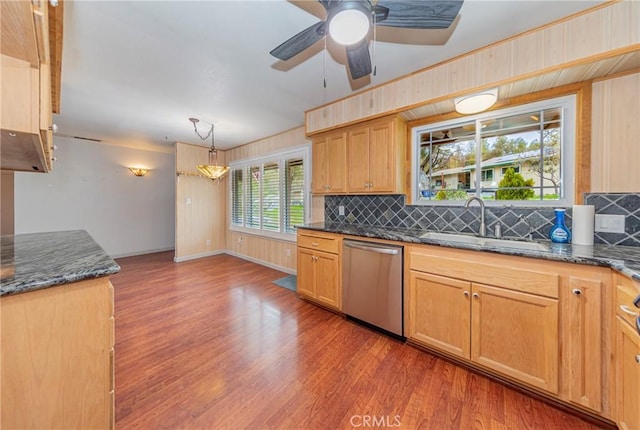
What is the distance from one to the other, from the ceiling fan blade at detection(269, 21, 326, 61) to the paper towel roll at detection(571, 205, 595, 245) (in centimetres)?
213

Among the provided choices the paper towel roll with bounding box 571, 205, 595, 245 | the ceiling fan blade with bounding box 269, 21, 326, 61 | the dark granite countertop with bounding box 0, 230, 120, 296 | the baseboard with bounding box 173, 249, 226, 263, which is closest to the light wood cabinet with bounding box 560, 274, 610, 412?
the paper towel roll with bounding box 571, 205, 595, 245

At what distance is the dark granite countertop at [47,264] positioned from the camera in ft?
3.03

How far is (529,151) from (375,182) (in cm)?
136

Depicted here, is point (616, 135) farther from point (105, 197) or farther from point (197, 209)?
point (105, 197)

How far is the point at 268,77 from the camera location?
7.87ft

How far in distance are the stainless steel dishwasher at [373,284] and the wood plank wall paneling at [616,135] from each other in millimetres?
1522

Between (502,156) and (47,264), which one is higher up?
(502,156)

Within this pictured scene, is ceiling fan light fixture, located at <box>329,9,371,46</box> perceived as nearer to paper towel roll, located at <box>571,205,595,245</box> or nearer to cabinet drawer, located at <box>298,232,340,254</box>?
cabinet drawer, located at <box>298,232,340,254</box>

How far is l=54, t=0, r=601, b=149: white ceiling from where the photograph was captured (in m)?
1.55

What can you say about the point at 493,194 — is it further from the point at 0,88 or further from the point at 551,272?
the point at 0,88

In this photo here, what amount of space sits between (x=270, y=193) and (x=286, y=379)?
3389 mm

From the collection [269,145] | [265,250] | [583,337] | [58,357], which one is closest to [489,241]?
[583,337]

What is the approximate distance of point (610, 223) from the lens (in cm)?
171

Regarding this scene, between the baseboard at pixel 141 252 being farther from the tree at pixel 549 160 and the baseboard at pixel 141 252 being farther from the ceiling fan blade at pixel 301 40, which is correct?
the tree at pixel 549 160
